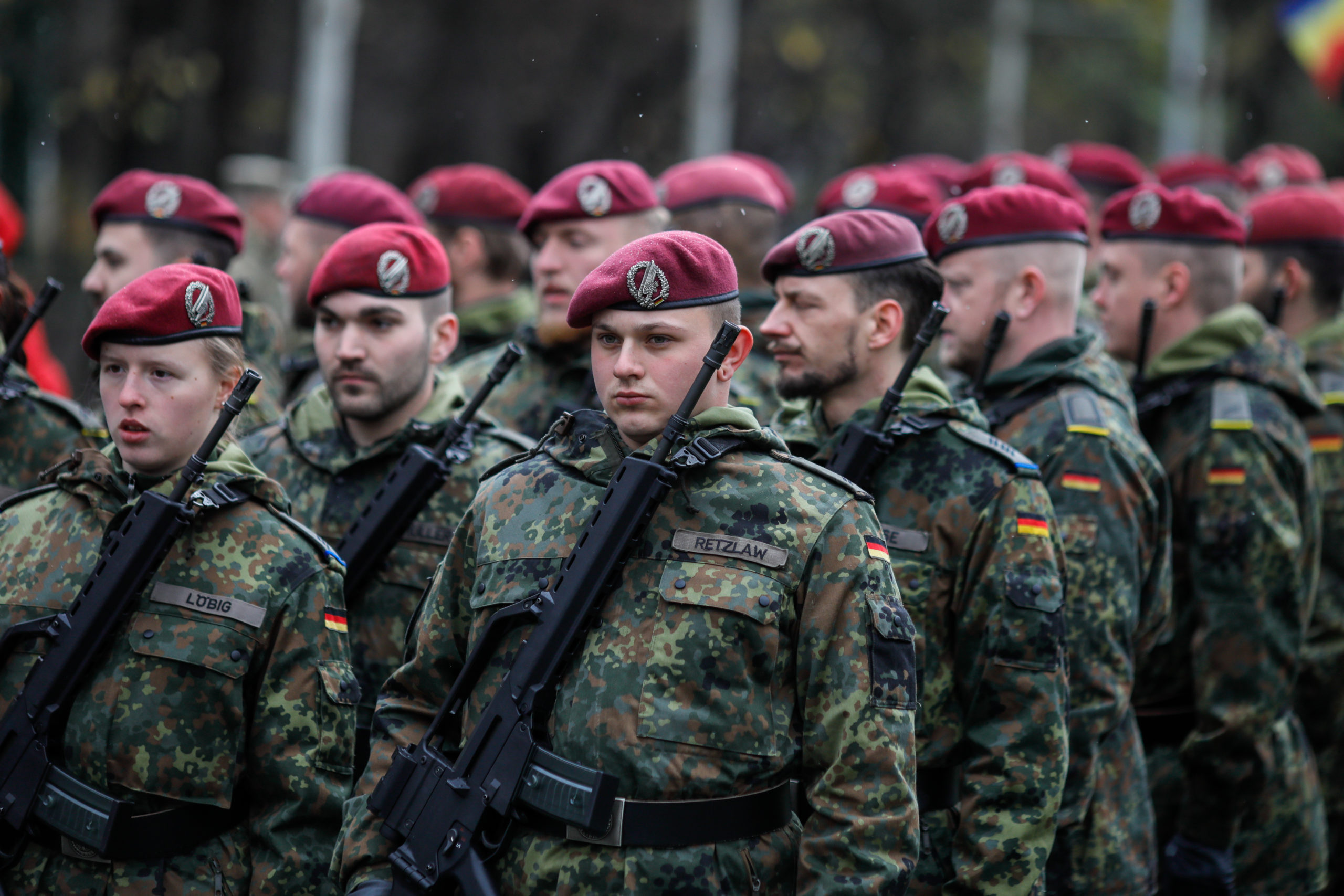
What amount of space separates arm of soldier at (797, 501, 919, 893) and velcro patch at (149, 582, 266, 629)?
132cm

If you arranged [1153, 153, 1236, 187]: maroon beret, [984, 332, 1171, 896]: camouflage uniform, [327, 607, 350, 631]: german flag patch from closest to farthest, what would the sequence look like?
[327, 607, 350, 631]: german flag patch, [984, 332, 1171, 896]: camouflage uniform, [1153, 153, 1236, 187]: maroon beret

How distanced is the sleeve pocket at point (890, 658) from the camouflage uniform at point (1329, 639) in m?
3.73

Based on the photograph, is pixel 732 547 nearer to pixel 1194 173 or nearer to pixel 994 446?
pixel 994 446

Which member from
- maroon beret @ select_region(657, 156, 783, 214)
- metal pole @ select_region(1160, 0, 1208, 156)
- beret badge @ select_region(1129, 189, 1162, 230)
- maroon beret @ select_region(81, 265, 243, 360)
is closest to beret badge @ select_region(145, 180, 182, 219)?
maroon beret @ select_region(81, 265, 243, 360)

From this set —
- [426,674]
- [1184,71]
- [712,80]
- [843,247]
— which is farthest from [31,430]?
[1184,71]

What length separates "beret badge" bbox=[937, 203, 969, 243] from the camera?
4879 millimetres

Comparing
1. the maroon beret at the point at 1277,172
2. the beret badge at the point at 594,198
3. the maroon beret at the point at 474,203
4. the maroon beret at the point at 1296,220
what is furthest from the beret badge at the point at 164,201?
the maroon beret at the point at 1277,172

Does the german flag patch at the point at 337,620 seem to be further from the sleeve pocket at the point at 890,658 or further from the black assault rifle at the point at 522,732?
the sleeve pocket at the point at 890,658

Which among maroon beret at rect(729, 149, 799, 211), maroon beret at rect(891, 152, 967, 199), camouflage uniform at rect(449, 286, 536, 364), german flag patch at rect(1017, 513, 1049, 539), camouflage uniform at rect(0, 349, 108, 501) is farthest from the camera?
maroon beret at rect(891, 152, 967, 199)

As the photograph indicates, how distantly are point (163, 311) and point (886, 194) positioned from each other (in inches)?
166

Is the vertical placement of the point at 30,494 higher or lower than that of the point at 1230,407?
lower

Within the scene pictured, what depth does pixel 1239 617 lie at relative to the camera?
16.9 feet

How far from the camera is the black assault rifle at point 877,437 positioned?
3975 mm

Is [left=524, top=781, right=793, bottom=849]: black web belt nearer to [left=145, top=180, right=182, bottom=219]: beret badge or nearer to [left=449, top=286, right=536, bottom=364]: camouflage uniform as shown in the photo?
[left=145, top=180, right=182, bottom=219]: beret badge
